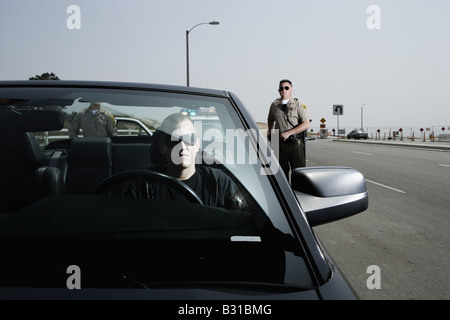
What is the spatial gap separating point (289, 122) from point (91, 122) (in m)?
5.60

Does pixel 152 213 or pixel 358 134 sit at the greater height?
pixel 358 134

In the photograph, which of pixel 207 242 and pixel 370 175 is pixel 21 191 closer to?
pixel 207 242

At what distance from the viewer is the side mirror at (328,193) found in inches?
74.3

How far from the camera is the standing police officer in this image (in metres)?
2.22

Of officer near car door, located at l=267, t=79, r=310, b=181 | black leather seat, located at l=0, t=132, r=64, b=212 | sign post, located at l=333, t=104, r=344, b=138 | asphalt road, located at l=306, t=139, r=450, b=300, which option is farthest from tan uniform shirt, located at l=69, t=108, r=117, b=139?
sign post, located at l=333, t=104, r=344, b=138

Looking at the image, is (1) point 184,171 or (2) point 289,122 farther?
(2) point 289,122

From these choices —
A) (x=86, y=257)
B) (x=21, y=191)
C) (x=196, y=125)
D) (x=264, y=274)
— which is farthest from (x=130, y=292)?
(x=196, y=125)

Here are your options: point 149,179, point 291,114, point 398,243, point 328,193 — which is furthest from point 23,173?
point 291,114

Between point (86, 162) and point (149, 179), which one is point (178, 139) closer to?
point (149, 179)

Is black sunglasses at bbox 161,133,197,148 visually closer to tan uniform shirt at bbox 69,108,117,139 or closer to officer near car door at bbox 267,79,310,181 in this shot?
tan uniform shirt at bbox 69,108,117,139

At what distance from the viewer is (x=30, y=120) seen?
6.93ft

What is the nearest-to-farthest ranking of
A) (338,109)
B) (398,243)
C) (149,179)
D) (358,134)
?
(149,179), (398,243), (338,109), (358,134)

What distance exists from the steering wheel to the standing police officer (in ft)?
1.37
